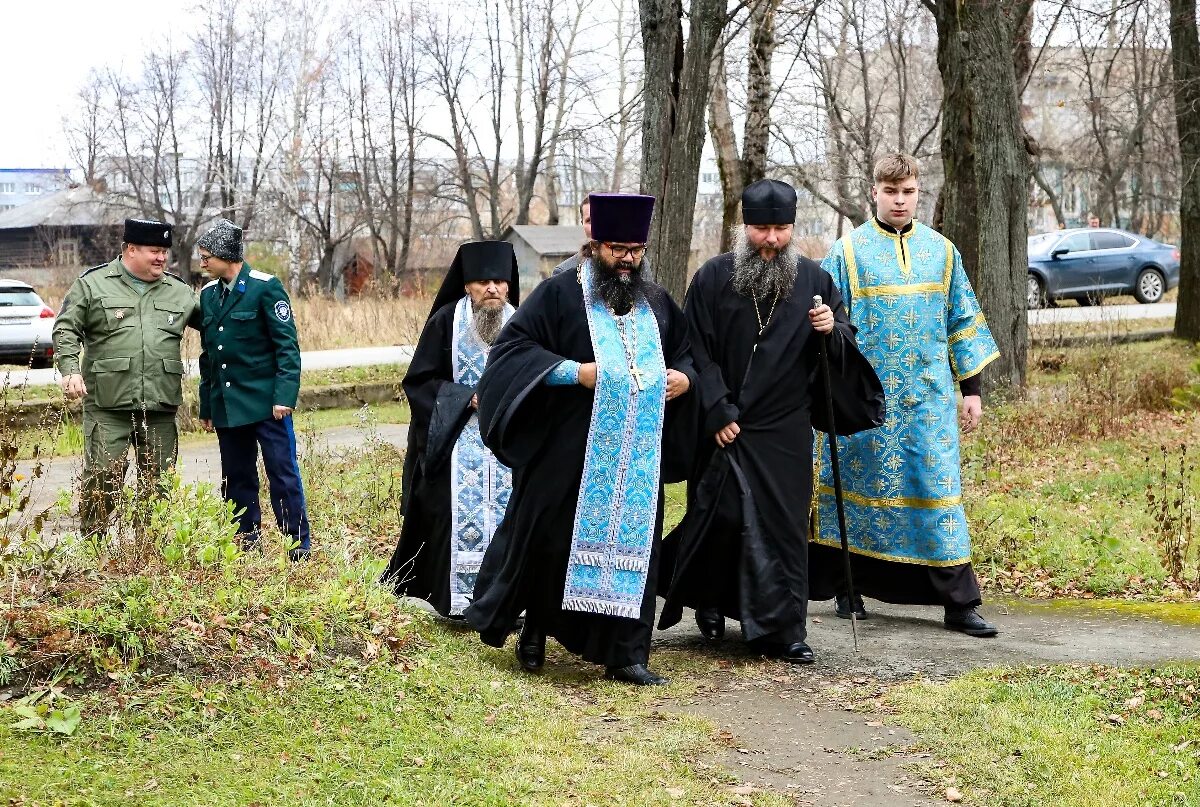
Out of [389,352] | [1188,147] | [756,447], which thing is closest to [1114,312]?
[1188,147]

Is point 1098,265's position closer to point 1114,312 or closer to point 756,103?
point 1114,312

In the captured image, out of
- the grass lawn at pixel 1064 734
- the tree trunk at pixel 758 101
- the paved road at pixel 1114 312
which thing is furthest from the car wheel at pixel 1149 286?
the grass lawn at pixel 1064 734

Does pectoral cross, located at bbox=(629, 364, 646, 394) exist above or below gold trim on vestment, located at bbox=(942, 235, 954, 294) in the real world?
below

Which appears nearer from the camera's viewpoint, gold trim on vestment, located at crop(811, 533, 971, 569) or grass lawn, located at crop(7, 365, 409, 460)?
gold trim on vestment, located at crop(811, 533, 971, 569)

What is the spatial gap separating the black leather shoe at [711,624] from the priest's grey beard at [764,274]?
147 cm

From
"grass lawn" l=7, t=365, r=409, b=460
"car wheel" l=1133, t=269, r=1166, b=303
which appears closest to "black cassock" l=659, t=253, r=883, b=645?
"grass lawn" l=7, t=365, r=409, b=460

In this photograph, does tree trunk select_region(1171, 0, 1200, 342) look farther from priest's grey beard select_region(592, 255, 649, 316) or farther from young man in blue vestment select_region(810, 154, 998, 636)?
priest's grey beard select_region(592, 255, 649, 316)

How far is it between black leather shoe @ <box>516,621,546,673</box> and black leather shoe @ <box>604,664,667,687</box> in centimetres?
31

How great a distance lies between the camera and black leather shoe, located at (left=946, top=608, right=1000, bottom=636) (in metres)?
6.44

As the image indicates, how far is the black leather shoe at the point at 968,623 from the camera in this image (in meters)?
6.44

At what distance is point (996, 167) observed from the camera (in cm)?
1255

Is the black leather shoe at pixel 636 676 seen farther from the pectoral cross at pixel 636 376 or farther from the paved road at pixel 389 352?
the paved road at pixel 389 352

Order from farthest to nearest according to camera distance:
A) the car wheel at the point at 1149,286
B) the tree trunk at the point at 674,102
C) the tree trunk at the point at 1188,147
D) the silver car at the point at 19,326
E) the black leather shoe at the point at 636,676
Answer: the car wheel at the point at 1149,286 → the silver car at the point at 19,326 → the tree trunk at the point at 1188,147 → the tree trunk at the point at 674,102 → the black leather shoe at the point at 636,676

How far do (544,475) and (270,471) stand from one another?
248cm
